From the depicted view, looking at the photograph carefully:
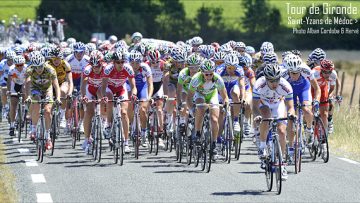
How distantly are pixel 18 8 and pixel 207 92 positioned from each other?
85167 mm

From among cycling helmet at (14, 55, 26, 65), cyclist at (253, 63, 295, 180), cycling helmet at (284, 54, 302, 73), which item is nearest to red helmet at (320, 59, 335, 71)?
cycling helmet at (284, 54, 302, 73)

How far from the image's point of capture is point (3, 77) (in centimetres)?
2447

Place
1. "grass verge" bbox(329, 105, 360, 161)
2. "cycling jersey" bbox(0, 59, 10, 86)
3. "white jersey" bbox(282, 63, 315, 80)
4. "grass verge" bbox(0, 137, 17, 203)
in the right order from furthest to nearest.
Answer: "cycling jersey" bbox(0, 59, 10, 86) < "grass verge" bbox(329, 105, 360, 161) < "white jersey" bbox(282, 63, 315, 80) < "grass verge" bbox(0, 137, 17, 203)

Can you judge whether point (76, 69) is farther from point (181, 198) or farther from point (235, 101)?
point (181, 198)

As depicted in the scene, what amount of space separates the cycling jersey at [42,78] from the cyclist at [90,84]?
Result: 2.07 ft

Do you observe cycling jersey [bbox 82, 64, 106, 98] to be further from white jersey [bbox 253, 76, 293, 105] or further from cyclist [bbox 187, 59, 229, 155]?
white jersey [bbox 253, 76, 293, 105]

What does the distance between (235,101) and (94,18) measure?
6114 centimetres

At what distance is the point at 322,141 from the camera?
16.4m

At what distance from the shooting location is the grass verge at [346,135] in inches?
733

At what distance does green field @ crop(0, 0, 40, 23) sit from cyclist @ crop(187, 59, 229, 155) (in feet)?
267

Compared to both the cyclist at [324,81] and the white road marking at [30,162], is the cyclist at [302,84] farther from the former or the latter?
the white road marking at [30,162]

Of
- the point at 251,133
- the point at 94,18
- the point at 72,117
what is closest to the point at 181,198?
the point at 72,117

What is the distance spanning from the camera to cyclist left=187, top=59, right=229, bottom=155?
50.3 feet

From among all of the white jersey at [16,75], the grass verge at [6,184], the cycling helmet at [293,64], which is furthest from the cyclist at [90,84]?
the white jersey at [16,75]
